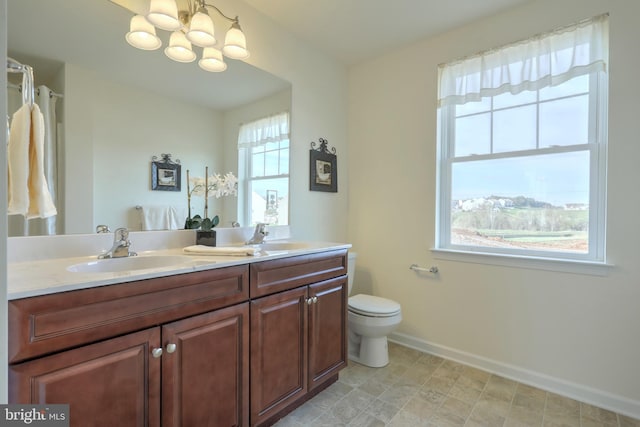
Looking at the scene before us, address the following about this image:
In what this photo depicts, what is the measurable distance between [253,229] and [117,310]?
1.17 meters

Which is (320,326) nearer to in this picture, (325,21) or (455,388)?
(455,388)

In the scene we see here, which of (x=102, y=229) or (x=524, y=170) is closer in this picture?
(x=102, y=229)

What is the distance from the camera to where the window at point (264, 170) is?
205 cm

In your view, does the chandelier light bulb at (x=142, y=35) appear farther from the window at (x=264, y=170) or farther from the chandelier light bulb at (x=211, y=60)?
the window at (x=264, y=170)

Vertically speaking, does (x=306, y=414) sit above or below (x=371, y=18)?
below

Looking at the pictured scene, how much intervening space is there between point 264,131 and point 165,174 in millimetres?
742

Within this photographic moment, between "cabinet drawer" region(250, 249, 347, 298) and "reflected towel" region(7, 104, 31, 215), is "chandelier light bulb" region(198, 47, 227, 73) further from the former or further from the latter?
"cabinet drawer" region(250, 249, 347, 298)

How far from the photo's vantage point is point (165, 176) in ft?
5.57

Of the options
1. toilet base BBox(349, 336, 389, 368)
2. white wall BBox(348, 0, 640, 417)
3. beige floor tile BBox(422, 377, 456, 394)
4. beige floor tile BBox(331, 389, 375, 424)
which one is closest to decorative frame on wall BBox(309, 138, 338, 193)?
white wall BBox(348, 0, 640, 417)

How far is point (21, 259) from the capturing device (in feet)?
4.04

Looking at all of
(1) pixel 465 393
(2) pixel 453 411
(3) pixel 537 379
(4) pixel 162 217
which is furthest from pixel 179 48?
(3) pixel 537 379

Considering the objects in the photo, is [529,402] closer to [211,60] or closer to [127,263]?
[127,263]

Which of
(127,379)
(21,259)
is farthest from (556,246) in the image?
(21,259)

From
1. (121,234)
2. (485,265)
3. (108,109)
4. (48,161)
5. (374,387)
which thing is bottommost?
(374,387)
